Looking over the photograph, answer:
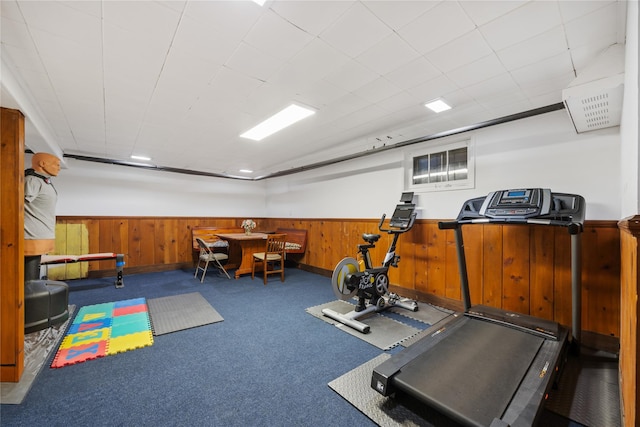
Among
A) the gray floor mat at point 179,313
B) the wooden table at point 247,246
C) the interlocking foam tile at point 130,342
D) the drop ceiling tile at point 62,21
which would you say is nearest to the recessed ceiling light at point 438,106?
the drop ceiling tile at point 62,21

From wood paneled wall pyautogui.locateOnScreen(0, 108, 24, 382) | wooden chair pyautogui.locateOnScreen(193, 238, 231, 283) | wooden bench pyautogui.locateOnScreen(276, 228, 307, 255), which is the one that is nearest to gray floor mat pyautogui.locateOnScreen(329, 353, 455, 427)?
wood paneled wall pyautogui.locateOnScreen(0, 108, 24, 382)

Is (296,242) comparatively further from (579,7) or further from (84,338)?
(579,7)

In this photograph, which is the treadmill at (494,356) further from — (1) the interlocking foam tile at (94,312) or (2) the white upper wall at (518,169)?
(1) the interlocking foam tile at (94,312)

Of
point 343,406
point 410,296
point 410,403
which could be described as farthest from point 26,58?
point 410,296

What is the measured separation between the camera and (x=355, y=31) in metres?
1.75

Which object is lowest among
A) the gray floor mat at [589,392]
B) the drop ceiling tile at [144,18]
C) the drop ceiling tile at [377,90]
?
the gray floor mat at [589,392]

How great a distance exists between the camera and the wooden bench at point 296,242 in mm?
6023

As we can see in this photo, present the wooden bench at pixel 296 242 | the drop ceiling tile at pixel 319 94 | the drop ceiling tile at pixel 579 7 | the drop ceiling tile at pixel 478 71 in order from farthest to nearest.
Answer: the wooden bench at pixel 296 242 < the drop ceiling tile at pixel 319 94 < the drop ceiling tile at pixel 478 71 < the drop ceiling tile at pixel 579 7

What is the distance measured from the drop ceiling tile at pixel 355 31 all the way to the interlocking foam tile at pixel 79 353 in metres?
3.34

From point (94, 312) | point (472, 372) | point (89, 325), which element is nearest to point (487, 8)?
point (472, 372)

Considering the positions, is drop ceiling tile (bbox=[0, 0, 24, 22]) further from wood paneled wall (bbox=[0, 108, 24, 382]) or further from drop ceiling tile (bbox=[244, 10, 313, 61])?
drop ceiling tile (bbox=[244, 10, 313, 61])

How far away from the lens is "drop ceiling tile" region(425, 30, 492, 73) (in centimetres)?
182

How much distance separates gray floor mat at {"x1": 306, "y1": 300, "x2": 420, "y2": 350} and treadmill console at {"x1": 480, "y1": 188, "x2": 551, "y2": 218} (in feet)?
4.99

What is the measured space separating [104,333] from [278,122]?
10.3ft
